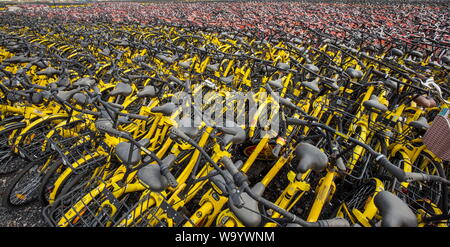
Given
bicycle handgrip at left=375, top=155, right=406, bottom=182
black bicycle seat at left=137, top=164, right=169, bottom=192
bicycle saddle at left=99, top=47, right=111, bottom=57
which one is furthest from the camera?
bicycle saddle at left=99, top=47, right=111, bottom=57

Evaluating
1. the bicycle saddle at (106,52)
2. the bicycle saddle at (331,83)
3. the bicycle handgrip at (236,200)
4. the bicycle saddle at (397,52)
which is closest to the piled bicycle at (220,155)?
the bicycle handgrip at (236,200)

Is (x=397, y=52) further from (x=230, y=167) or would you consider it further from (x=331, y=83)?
(x=230, y=167)

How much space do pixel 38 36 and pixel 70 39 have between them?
42.7 inches

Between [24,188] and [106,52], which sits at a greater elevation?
[106,52]

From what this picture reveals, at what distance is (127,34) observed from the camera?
6.98m

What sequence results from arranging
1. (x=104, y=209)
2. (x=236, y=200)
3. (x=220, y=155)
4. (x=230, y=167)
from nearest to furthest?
(x=236, y=200) → (x=230, y=167) → (x=104, y=209) → (x=220, y=155)

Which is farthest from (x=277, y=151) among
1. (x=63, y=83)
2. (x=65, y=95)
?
(x=63, y=83)

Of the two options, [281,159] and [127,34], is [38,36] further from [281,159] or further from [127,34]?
[281,159]

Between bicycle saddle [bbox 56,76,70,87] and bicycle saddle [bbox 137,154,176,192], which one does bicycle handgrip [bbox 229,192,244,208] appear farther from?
bicycle saddle [bbox 56,76,70,87]

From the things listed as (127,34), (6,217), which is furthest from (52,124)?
(127,34)

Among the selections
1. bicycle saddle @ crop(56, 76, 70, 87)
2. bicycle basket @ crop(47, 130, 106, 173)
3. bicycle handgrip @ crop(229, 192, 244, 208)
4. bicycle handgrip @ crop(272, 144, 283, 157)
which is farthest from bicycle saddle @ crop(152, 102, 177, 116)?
bicycle saddle @ crop(56, 76, 70, 87)

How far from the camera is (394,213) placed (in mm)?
1272

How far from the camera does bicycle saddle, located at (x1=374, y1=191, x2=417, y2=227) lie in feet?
4.04

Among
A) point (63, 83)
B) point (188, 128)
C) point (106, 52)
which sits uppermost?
point (188, 128)
